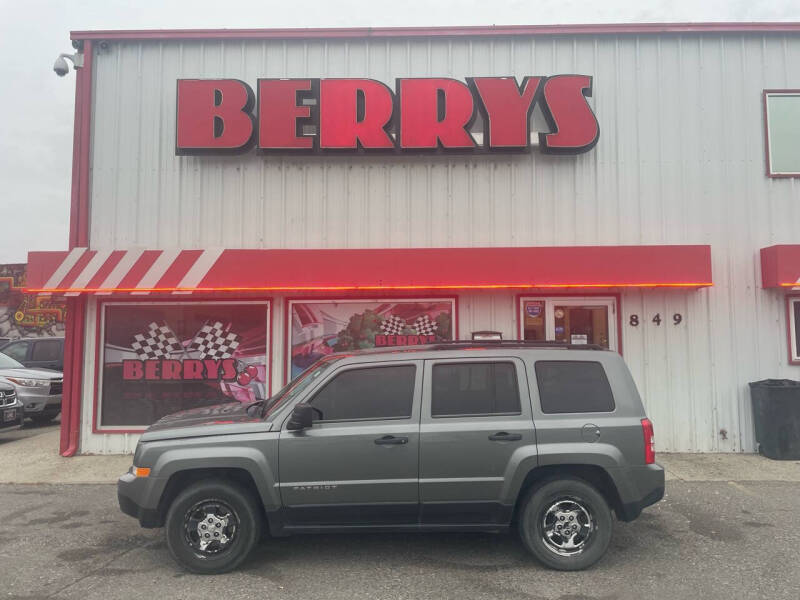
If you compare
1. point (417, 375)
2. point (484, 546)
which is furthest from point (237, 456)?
point (484, 546)

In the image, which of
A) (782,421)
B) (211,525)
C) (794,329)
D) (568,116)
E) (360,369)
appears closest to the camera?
(211,525)

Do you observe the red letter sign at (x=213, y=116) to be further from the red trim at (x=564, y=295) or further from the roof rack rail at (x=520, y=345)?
the roof rack rail at (x=520, y=345)

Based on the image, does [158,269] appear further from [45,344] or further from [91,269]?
[45,344]

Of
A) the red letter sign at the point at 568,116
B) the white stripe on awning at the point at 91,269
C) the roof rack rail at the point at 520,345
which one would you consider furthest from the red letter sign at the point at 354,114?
the roof rack rail at the point at 520,345

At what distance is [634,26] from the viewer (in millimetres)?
9305

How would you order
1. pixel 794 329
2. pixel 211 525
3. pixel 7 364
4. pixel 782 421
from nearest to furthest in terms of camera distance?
pixel 211 525
pixel 782 421
pixel 794 329
pixel 7 364

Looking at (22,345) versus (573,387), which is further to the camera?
(22,345)

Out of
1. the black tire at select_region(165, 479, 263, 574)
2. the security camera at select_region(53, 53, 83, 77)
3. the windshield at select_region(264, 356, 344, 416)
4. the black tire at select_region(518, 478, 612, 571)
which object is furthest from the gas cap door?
the security camera at select_region(53, 53, 83, 77)

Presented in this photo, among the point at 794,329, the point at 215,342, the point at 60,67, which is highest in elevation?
the point at 60,67

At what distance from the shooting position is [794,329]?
28.9 ft

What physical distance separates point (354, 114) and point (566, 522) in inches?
272

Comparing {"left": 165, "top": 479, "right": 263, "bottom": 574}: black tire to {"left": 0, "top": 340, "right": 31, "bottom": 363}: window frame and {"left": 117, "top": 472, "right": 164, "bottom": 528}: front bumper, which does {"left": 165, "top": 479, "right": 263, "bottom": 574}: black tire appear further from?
{"left": 0, "top": 340, "right": 31, "bottom": 363}: window frame

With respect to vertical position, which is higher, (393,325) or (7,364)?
(393,325)

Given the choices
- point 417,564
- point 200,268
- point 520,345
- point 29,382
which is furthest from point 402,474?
point 29,382
